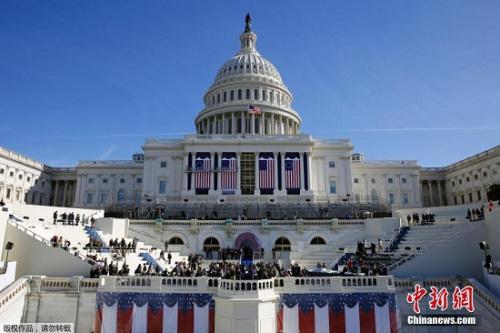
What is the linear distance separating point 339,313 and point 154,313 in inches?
422

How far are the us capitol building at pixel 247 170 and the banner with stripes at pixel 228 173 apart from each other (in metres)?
0.19

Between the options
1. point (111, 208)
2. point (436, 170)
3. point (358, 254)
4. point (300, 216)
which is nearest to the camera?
point (358, 254)

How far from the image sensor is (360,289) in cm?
2069

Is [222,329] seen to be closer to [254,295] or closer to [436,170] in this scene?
[254,295]

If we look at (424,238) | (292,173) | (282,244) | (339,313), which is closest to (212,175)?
(292,173)

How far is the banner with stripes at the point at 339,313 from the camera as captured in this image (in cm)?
2027

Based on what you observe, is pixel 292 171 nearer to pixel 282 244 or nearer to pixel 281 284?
pixel 282 244

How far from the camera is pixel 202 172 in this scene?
225 feet

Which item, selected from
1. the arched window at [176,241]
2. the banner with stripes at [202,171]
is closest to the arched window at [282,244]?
the arched window at [176,241]

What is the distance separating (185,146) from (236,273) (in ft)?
175

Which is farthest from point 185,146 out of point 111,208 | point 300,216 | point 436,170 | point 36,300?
point 436,170

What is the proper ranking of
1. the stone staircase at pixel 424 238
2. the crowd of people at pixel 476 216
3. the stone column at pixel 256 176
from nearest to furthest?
the stone staircase at pixel 424 238 → the crowd of people at pixel 476 216 → the stone column at pixel 256 176

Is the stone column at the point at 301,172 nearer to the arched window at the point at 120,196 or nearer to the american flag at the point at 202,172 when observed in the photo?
the american flag at the point at 202,172

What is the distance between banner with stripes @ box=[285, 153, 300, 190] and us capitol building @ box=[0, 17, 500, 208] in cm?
19
